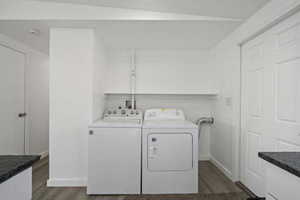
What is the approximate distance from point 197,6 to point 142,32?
32.4 inches

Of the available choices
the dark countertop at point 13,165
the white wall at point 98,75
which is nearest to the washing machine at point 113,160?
the white wall at point 98,75

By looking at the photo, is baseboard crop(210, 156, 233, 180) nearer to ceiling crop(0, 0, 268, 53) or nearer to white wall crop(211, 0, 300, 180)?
white wall crop(211, 0, 300, 180)

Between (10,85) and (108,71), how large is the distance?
159 centimetres

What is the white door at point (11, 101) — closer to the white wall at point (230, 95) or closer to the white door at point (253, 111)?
the white wall at point (230, 95)

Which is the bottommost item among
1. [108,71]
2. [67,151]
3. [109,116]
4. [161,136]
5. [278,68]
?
[67,151]

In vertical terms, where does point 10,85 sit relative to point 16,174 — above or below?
above

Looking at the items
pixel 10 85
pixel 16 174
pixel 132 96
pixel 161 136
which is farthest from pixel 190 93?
pixel 10 85

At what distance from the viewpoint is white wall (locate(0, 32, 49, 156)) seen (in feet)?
10.1

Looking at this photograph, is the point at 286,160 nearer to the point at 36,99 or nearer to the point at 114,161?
the point at 114,161

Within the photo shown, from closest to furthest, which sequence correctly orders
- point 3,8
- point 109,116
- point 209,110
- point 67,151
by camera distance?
point 3,8, point 67,151, point 109,116, point 209,110

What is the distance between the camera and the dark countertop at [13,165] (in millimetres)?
719

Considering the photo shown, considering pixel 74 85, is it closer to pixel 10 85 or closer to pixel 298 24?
pixel 10 85

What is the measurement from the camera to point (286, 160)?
3.00 ft

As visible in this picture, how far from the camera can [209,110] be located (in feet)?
11.0
